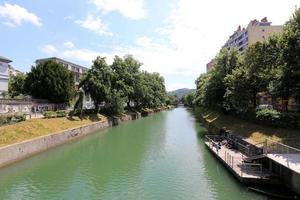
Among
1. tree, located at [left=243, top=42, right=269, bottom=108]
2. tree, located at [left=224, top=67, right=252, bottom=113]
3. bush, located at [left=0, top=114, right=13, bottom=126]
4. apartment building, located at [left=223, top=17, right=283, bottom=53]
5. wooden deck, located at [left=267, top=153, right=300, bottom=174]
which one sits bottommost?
wooden deck, located at [left=267, top=153, right=300, bottom=174]

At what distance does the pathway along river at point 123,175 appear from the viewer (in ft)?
66.2

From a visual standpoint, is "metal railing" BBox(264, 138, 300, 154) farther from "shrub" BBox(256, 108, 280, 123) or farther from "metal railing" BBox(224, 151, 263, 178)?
"shrub" BBox(256, 108, 280, 123)

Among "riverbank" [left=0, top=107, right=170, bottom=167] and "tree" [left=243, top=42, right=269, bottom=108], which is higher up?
"tree" [left=243, top=42, right=269, bottom=108]

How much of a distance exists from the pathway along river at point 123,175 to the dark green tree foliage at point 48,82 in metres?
24.7

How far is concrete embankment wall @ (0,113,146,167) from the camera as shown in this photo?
2817 centimetres

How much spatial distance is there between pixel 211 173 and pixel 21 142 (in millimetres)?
18054

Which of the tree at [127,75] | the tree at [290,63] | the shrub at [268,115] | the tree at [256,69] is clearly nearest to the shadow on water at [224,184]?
the shrub at [268,115]

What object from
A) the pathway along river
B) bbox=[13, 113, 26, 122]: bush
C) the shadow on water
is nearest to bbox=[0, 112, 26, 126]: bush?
bbox=[13, 113, 26, 122]: bush

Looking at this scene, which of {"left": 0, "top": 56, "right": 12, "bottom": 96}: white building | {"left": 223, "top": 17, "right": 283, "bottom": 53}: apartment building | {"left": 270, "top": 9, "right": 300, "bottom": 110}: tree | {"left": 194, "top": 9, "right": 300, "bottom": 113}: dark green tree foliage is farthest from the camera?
{"left": 223, "top": 17, "right": 283, "bottom": 53}: apartment building

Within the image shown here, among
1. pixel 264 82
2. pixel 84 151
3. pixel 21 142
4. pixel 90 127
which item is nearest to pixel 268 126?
pixel 264 82

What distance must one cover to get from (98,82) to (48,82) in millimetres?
9555

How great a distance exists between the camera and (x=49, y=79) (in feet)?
194

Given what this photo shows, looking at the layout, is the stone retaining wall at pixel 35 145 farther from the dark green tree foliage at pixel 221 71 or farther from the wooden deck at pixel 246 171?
the dark green tree foliage at pixel 221 71

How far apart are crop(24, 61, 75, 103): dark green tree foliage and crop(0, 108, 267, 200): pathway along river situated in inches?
974
